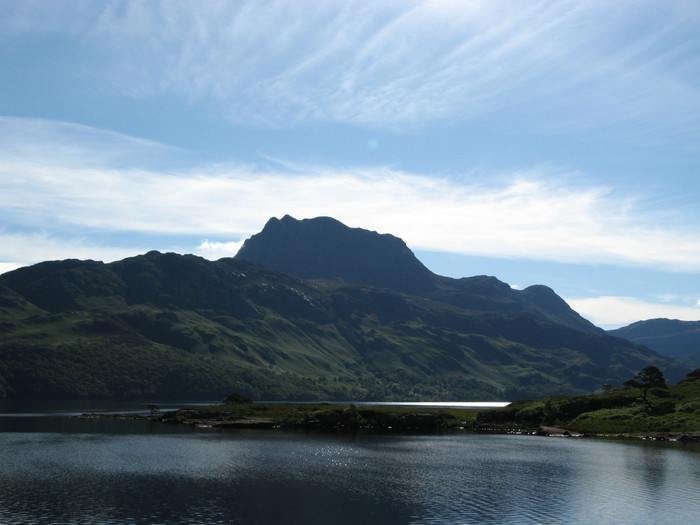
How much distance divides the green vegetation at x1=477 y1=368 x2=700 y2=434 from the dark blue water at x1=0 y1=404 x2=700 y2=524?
2273 centimetres

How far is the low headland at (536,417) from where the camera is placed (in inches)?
6289

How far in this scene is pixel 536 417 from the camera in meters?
184

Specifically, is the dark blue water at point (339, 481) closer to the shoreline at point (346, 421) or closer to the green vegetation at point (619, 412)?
the green vegetation at point (619, 412)

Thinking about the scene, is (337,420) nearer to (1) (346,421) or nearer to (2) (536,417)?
(1) (346,421)

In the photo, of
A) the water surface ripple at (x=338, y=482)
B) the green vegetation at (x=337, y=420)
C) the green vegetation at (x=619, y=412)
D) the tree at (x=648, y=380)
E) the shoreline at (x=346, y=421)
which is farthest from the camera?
the green vegetation at (x=337, y=420)

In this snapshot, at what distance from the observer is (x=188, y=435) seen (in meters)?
148

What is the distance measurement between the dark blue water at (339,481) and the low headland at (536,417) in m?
25.3

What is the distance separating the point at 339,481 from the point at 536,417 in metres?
115

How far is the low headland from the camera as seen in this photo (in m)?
160

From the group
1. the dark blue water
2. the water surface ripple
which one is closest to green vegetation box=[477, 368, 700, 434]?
the water surface ripple

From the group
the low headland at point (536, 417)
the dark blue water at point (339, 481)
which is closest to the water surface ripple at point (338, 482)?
the dark blue water at point (339, 481)

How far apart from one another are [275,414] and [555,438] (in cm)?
8765

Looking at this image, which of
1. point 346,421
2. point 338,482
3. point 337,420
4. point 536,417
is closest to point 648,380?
point 536,417

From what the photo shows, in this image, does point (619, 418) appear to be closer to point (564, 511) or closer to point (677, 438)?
point (677, 438)
